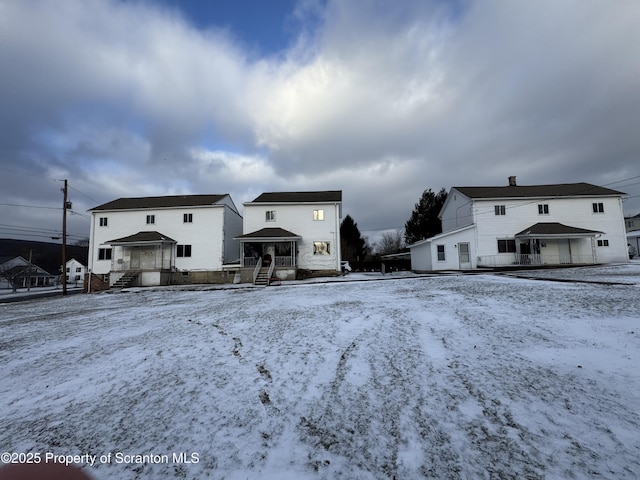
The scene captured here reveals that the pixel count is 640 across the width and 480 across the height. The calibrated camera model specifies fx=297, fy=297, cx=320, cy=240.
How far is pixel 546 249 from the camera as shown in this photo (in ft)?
88.4

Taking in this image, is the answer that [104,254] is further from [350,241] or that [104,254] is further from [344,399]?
[350,241]

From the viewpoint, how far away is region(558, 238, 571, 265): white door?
2671 cm

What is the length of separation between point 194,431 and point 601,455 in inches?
156

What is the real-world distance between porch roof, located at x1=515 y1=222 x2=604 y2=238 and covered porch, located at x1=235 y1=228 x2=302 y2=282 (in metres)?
20.0

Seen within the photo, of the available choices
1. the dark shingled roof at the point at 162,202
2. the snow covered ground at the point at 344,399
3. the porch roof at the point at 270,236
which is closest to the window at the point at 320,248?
the porch roof at the point at 270,236

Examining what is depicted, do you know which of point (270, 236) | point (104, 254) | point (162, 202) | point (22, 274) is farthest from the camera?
point (22, 274)

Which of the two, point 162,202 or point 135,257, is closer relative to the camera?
point 135,257

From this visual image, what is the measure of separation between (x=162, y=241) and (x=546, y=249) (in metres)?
34.3

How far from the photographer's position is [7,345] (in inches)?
283

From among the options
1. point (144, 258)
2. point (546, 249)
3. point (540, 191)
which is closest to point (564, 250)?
point (546, 249)

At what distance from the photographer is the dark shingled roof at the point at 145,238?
84.7ft

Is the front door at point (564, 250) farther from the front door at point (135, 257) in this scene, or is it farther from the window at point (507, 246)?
the front door at point (135, 257)

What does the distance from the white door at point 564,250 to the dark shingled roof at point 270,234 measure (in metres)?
23.6

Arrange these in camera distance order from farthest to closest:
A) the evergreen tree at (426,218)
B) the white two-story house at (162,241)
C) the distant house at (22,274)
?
the distant house at (22,274) → the evergreen tree at (426,218) → the white two-story house at (162,241)
